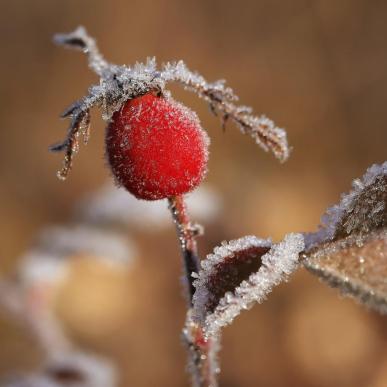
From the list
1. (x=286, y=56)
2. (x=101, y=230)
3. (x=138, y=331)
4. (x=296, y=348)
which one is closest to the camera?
(x=101, y=230)

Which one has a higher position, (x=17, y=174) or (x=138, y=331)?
(x=17, y=174)

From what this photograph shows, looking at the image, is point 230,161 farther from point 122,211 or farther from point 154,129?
point 154,129

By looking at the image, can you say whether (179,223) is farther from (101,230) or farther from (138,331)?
(138,331)

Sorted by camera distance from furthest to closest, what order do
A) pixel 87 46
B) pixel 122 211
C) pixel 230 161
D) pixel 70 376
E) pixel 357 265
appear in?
pixel 230 161 < pixel 122 211 < pixel 70 376 < pixel 87 46 < pixel 357 265

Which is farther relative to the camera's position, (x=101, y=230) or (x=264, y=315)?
(x=264, y=315)

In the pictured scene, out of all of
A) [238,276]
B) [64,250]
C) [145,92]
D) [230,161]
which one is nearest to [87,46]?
[145,92]

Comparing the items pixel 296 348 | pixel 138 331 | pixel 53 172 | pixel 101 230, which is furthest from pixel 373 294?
pixel 53 172

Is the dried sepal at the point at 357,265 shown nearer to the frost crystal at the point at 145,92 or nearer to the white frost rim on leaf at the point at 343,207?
the white frost rim on leaf at the point at 343,207

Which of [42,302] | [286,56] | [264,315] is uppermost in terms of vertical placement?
[286,56]

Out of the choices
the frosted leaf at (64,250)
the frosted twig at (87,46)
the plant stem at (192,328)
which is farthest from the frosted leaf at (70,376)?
the frosted twig at (87,46)
